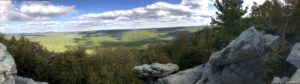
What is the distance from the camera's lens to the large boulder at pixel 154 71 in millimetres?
49844

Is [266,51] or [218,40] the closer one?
[266,51]

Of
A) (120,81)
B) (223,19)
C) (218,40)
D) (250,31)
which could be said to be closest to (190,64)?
(218,40)

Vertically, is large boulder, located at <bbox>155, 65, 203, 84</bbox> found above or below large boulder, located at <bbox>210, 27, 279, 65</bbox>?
below

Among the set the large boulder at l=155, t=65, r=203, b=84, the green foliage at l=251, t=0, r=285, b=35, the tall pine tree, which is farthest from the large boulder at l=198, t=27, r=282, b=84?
the tall pine tree

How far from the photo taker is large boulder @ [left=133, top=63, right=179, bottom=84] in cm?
4984

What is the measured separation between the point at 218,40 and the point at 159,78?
15285 mm

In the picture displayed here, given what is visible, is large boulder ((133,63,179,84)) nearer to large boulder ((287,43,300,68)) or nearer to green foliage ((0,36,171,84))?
green foliage ((0,36,171,84))

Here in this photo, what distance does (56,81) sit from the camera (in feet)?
200

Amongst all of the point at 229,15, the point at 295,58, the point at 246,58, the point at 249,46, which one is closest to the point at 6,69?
the point at 249,46

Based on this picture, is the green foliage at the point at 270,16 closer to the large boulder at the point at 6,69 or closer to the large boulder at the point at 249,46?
the large boulder at the point at 249,46

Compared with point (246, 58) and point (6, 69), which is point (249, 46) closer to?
point (246, 58)

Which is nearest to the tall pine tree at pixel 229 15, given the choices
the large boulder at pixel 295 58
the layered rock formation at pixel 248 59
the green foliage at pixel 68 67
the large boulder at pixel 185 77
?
the green foliage at pixel 68 67

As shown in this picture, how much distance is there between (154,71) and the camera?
49938 mm

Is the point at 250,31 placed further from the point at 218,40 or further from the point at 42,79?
the point at 42,79
